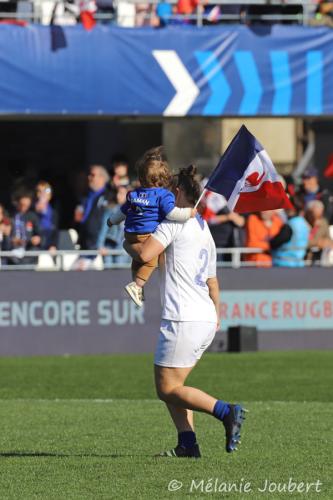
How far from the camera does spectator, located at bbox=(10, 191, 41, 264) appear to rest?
19.0 metres

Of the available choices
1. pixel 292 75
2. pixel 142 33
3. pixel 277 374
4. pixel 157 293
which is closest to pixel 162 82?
pixel 142 33

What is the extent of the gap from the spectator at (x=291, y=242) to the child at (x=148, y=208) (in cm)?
1082

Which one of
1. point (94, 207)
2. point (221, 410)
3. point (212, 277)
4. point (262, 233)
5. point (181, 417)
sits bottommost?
point (181, 417)

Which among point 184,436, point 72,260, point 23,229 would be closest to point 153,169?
point 184,436

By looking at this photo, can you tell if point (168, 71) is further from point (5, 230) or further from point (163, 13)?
point (5, 230)

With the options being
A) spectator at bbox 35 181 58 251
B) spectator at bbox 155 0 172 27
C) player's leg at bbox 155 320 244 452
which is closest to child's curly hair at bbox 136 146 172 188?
player's leg at bbox 155 320 244 452

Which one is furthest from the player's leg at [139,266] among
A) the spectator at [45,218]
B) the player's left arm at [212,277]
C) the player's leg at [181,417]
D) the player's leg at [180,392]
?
the spectator at [45,218]

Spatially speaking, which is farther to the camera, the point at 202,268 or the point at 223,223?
the point at 223,223

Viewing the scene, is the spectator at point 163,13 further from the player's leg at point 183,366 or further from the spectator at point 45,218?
the player's leg at point 183,366

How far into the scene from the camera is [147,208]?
8758mm

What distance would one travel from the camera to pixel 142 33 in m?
20.9

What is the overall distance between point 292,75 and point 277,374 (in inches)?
258

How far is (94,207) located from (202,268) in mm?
10332

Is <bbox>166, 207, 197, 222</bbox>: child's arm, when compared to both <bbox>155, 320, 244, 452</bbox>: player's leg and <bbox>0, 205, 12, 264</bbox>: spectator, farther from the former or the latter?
<bbox>0, 205, 12, 264</bbox>: spectator
